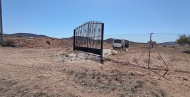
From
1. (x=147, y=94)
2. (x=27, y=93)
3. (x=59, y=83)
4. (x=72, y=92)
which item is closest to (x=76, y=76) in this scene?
(x=59, y=83)

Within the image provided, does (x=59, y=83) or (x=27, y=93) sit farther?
(x=59, y=83)

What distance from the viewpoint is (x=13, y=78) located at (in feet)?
18.0

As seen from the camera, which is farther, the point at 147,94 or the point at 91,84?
the point at 91,84

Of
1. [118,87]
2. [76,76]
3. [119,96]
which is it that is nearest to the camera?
[119,96]

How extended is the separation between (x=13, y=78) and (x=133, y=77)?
184 inches

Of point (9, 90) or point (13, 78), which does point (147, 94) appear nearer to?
point (9, 90)

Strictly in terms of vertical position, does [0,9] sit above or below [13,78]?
above

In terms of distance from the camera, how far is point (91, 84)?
5.08 meters

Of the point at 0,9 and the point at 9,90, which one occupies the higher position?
the point at 0,9

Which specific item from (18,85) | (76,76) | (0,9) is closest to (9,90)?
(18,85)

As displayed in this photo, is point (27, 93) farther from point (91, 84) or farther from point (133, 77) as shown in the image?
point (133, 77)

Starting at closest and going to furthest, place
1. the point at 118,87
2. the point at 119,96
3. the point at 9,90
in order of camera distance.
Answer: the point at 119,96 → the point at 9,90 → the point at 118,87

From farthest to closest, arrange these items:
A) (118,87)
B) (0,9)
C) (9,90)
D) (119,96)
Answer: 1. (0,9)
2. (118,87)
3. (9,90)
4. (119,96)

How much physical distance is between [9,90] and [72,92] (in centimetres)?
196
